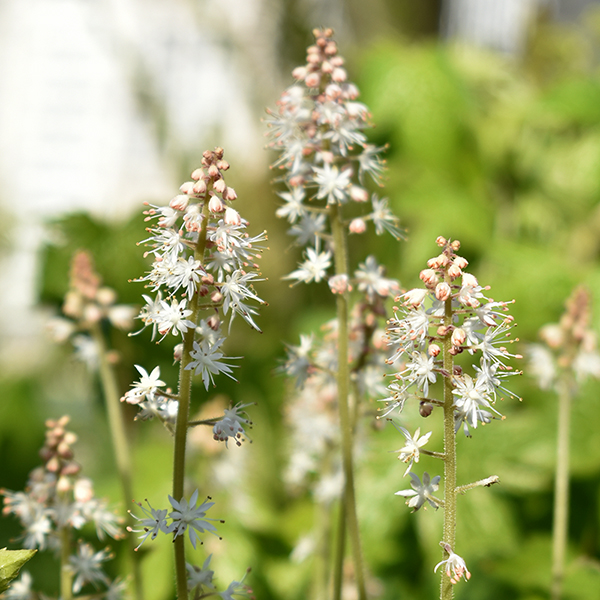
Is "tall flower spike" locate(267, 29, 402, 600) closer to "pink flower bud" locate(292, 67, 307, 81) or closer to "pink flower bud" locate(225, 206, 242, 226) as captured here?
"pink flower bud" locate(292, 67, 307, 81)

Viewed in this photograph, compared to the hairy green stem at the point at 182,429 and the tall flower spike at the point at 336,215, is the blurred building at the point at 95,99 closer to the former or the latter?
the tall flower spike at the point at 336,215

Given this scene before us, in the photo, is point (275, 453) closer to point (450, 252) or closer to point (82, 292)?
point (82, 292)

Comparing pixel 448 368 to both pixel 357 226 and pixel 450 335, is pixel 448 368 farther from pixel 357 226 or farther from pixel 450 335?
pixel 357 226

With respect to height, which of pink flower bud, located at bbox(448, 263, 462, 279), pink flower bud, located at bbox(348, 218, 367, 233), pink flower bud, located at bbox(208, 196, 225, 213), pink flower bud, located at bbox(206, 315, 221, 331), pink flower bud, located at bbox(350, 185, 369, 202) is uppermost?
pink flower bud, located at bbox(350, 185, 369, 202)

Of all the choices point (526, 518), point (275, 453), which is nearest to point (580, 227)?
point (526, 518)

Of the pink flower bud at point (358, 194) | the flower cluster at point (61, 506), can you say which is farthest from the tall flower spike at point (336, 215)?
the flower cluster at point (61, 506)

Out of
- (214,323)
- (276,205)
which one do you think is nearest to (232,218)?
(214,323)

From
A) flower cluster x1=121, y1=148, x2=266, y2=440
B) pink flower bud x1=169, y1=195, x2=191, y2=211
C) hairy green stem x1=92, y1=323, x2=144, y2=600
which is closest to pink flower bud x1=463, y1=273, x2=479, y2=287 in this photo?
flower cluster x1=121, y1=148, x2=266, y2=440
